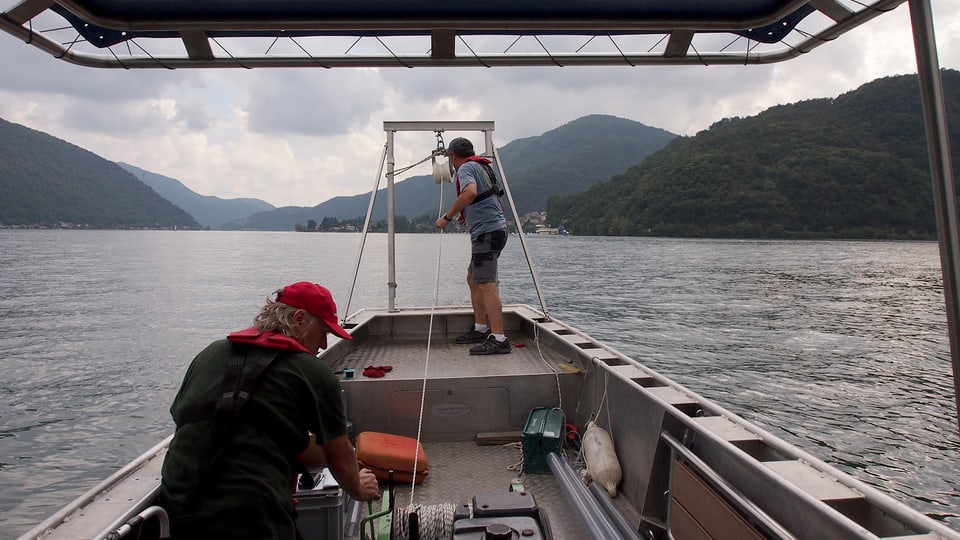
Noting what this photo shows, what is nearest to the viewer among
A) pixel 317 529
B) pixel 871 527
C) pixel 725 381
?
pixel 871 527

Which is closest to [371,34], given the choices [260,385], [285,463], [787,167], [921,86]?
[260,385]

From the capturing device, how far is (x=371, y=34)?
237 centimetres

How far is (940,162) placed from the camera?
1.29m

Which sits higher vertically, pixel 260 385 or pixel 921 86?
pixel 921 86

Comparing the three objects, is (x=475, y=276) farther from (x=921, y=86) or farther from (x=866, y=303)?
(x=866, y=303)

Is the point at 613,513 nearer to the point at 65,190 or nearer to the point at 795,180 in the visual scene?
the point at 795,180

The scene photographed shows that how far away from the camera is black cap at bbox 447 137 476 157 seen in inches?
181

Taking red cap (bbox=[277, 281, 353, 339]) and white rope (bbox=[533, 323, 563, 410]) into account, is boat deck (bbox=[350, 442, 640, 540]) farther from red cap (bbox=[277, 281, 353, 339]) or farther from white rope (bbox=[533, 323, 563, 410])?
red cap (bbox=[277, 281, 353, 339])

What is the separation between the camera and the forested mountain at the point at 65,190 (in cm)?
10619

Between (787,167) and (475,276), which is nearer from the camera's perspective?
(475,276)

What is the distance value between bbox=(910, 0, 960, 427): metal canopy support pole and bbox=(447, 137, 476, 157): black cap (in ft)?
11.4

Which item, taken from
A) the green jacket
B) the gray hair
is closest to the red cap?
the gray hair

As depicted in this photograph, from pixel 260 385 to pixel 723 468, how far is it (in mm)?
1637

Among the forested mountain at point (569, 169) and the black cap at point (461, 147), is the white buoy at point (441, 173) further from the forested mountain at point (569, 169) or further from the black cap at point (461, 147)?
the forested mountain at point (569, 169)
